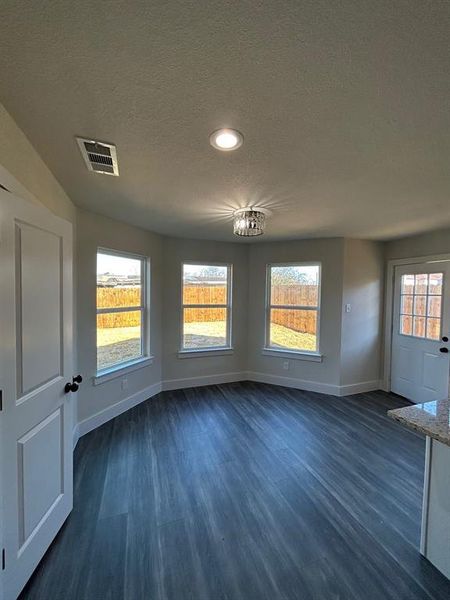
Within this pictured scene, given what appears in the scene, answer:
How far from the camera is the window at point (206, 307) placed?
4.43 m

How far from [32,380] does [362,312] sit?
13.9 feet

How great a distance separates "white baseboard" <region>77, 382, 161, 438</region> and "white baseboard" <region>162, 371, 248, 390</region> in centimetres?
18

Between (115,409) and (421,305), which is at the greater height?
(421,305)

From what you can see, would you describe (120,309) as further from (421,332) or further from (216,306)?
(421,332)

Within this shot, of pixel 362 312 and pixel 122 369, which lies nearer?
pixel 122 369

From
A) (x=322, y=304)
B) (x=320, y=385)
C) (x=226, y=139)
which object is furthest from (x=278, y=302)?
(x=226, y=139)

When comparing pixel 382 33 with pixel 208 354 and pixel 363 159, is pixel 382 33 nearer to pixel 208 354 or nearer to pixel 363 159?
pixel 363 159

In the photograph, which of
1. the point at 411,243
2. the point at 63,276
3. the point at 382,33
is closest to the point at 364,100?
the point at 382,33

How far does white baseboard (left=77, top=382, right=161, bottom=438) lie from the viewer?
2.94 meters

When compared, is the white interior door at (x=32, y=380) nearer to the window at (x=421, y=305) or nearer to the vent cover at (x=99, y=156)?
the vent cover at (x=99, y=156)

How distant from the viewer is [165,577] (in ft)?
4.89

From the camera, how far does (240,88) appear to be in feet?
3.73

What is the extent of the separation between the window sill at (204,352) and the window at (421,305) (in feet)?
9.00

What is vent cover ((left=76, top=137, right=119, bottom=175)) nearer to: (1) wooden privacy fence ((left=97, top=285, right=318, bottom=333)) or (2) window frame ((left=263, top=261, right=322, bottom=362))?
(1) wooden privacy fence ((left=97, top=285, right=318, bottom=333))
